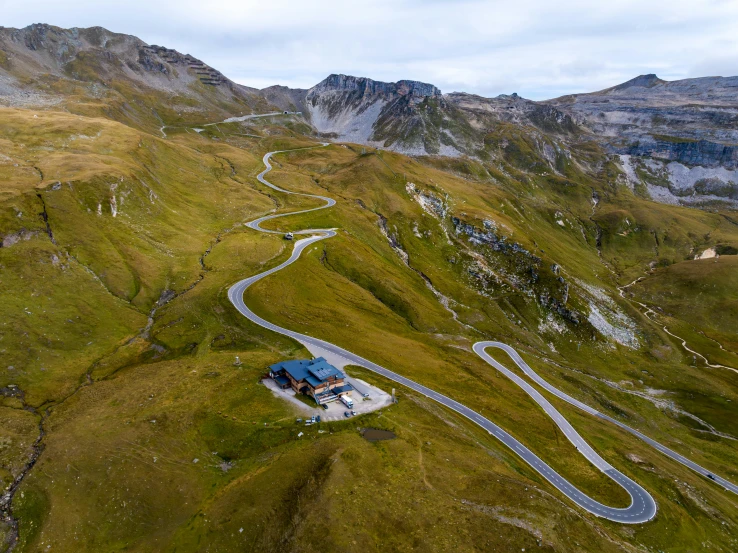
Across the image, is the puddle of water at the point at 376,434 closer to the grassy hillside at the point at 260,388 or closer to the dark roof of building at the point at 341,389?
the grassy hillside at the point at 260,388

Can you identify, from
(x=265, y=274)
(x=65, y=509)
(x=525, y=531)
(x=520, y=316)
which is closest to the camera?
(x=525, y=531)

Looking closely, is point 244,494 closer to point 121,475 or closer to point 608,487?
point 121,475

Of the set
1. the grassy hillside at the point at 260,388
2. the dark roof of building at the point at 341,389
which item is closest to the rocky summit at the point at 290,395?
the grassy hillside at the point at 260,388

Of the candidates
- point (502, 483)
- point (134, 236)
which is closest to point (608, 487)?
point (502, 483)

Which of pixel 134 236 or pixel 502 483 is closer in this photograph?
pixel 502 483

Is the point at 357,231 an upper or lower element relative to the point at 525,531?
upper
